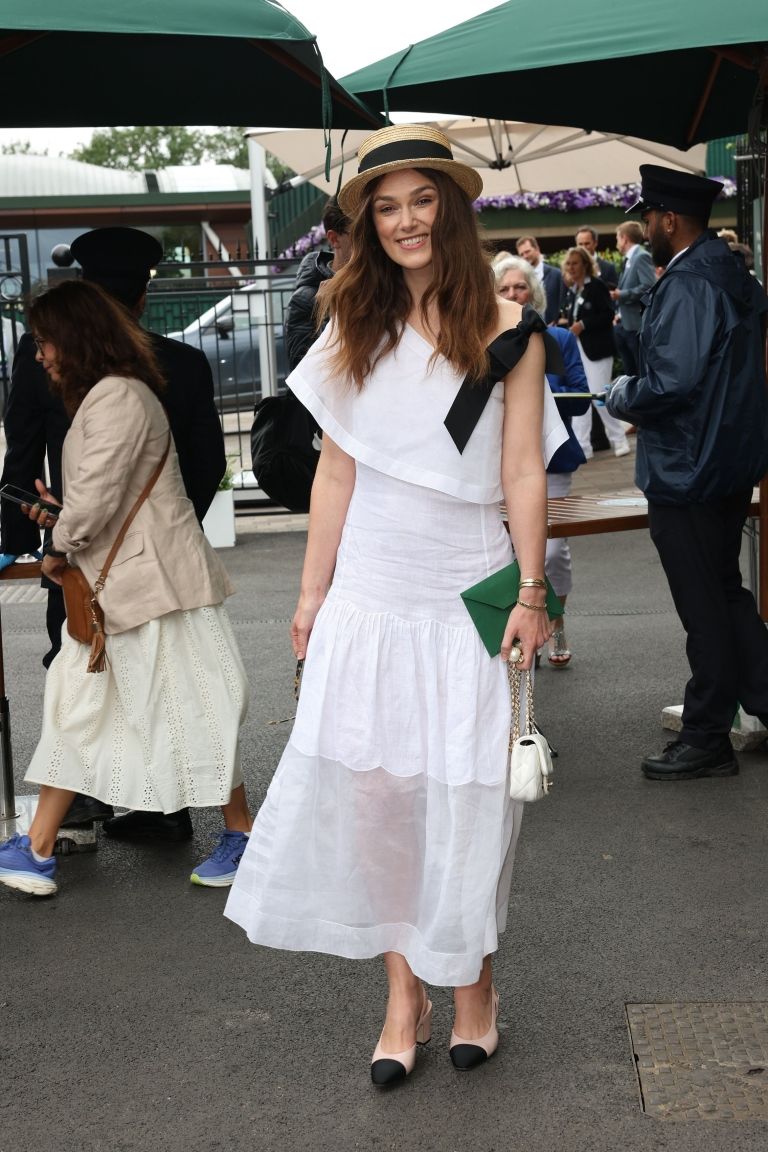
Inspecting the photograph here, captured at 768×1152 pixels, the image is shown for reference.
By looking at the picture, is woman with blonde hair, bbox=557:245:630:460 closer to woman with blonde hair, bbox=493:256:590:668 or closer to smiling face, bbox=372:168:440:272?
woman with blonde hair, bbox=493:256:590:668

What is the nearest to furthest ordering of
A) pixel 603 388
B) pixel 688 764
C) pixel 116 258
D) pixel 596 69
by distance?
1. pixel 116 258
2. pixel 688 764
3. pixel 596 69
4. pixel 603 388

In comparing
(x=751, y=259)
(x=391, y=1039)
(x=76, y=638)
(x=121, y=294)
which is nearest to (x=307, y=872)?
(x=391, y=1039)

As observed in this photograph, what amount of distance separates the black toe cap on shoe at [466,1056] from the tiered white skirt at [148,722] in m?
1.43

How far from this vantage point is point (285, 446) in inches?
196

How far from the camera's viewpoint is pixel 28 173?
25.3 meters

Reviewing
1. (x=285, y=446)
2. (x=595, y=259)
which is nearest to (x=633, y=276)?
(x=595, y=259)

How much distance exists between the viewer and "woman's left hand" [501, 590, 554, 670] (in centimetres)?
312

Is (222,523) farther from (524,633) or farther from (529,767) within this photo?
(529,767)

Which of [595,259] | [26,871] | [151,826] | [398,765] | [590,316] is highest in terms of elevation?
[595,259]

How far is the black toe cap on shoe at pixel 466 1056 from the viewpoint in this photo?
3.26 meters

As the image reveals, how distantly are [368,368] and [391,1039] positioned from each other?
58.8 inches

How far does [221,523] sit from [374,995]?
740cm

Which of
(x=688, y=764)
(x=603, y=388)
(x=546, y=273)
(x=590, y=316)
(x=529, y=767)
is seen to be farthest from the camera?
(x=590, y=316)

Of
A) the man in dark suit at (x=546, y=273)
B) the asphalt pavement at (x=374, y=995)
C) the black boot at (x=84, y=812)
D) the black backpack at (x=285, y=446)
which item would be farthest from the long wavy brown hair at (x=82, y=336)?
the man in dark suit at (x=546, y=273)
